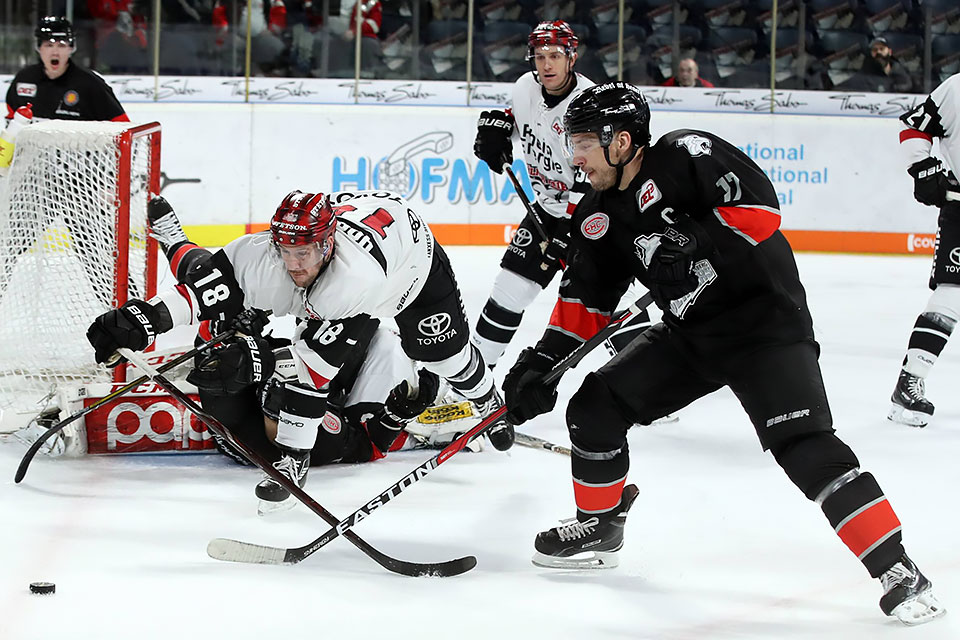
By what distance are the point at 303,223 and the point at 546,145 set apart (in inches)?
58.3

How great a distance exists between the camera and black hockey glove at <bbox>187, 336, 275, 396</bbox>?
290 centimetres

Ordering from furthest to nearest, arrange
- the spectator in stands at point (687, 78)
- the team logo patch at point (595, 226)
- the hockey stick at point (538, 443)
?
1. the spectator in stands at point (687, 78)
2. the hockey stick at point (538, 443)
3. the team logo patch at point (595, 226)

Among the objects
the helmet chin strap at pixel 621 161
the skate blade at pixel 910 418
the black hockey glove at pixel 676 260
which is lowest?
the skate blade at pixel 910 418

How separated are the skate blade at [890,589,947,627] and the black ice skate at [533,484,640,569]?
0.60 metres

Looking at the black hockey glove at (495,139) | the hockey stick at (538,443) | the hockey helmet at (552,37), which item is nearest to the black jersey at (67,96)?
the black hockey glove at (495,139)

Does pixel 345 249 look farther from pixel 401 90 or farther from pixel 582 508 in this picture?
pixel 401 90

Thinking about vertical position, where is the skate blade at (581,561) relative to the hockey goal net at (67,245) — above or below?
below

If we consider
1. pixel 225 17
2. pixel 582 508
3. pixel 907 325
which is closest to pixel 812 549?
→ pixel 582 508

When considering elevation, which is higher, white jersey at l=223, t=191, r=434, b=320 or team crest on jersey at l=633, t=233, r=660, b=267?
team crest on jersey at l=633, t=233, r=660, b=267

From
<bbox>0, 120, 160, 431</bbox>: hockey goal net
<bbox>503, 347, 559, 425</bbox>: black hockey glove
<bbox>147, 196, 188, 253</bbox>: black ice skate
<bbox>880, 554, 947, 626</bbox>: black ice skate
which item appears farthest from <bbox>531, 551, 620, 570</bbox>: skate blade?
<bbox>147, 196, 188, 253</bbox>: black ice skate

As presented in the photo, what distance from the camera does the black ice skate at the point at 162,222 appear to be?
3924 millimetres

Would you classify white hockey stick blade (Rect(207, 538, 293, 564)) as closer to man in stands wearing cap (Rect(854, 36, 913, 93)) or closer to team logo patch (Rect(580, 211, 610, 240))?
team logo patch (Rect(580, 211, 610, 240))

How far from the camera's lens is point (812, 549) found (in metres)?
2.74

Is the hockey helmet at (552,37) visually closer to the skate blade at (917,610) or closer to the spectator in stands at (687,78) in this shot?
the skate blade at (917,610)
